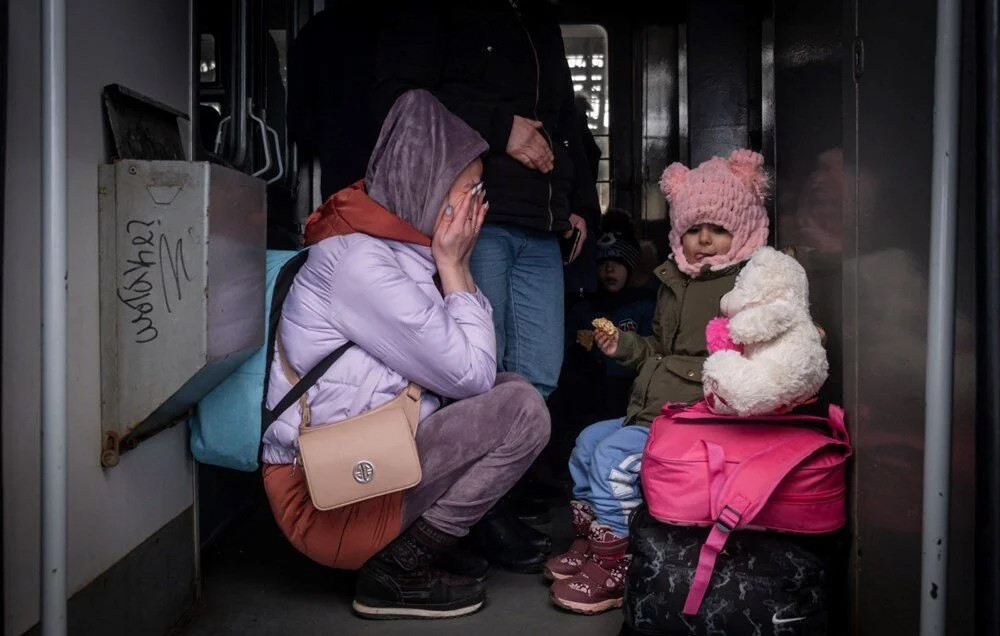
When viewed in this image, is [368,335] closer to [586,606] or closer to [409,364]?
[409,364]

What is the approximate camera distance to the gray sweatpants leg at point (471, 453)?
2.33m

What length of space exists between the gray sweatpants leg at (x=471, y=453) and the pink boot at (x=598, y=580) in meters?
0.32

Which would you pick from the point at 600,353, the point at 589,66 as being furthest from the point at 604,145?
the point at 600,353

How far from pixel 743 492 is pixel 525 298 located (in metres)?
1.13

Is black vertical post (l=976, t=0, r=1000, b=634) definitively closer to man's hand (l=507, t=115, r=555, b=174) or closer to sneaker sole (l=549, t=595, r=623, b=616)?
sneaker sole (l=549, t=595, r=623, b=616)

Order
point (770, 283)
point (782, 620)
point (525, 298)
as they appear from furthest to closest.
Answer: point (525, 298) < point (770, 283) < point (782, 620)

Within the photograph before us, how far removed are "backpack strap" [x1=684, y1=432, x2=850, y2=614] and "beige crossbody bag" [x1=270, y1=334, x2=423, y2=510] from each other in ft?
2.34

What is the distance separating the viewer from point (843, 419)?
213 centimetres

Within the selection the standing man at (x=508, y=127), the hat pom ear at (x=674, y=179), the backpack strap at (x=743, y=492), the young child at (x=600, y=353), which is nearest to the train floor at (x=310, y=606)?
the backpack strap at (x=743, y=492)

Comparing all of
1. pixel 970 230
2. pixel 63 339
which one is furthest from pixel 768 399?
pixel 63 339

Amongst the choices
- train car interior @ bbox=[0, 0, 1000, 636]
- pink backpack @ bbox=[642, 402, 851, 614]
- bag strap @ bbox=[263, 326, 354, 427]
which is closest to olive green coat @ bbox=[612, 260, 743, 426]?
train car interior @ bbox=[0, 0, 1000, 636]

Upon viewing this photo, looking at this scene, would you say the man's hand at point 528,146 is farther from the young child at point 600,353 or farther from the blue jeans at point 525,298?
the young child at point 600,353

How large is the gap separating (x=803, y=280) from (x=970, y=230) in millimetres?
580

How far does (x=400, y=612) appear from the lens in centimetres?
240
